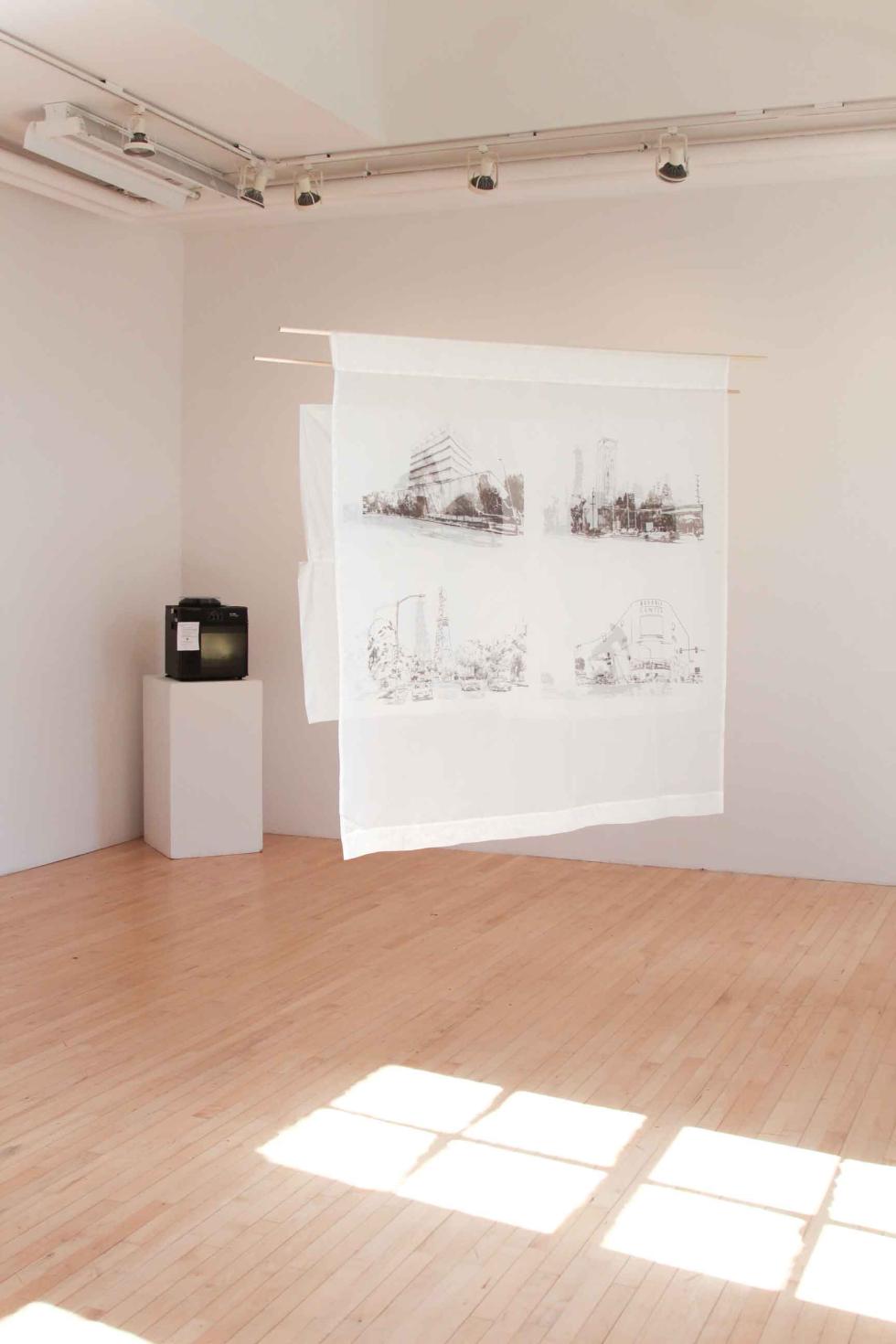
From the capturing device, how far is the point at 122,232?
807 centimetres

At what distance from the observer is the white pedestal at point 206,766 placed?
7680 mm

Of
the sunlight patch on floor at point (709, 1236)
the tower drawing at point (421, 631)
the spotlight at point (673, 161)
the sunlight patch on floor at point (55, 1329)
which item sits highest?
the spotlight at point (673, 161)

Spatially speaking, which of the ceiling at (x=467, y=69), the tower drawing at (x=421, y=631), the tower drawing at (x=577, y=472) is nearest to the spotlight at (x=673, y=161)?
the ceiling at (x=467, y=69)

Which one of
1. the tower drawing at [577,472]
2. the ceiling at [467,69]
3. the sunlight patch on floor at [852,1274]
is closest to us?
the sunlight patch on floor at [852,1274]

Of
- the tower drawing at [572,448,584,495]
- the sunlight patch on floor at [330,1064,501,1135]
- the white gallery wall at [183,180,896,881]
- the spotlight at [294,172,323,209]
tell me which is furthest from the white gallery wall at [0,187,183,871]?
the sunlight patch on floor at [330,1064,501,1135]

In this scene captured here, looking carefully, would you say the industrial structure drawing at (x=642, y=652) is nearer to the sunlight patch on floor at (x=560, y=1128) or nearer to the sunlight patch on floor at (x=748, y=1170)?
the sunlight patch on floor at (x=560, y=1128)

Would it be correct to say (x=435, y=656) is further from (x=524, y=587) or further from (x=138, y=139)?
(x=138, y=139)

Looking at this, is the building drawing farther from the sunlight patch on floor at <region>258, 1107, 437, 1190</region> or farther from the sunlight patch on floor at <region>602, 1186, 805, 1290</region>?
the sunlight patch on floor at <region>602, 1186, 805, 1290</region>

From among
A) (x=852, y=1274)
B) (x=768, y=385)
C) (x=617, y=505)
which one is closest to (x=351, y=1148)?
(x=852, y=1274)

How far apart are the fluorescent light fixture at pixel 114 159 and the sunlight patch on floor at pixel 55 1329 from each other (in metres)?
5.02

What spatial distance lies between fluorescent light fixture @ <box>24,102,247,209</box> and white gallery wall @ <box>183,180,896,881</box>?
118 centimetres

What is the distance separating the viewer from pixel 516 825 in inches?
199

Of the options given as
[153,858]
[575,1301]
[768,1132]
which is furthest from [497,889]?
[575,1301]

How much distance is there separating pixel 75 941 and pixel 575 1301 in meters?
3.54
